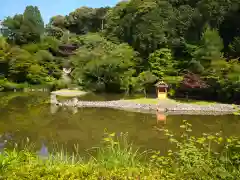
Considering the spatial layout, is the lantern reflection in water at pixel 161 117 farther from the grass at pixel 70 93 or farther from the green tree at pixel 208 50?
the grass at pixel 70 93

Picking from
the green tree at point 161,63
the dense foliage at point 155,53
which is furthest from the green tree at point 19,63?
the green tree at point 161,63

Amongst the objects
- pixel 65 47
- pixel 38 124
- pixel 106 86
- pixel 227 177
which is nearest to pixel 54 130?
pixel 38 124

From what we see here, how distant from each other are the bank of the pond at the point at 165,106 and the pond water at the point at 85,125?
79cm

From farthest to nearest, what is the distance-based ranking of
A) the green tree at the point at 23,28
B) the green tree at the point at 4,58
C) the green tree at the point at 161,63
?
the green tree at the point at 23,28, the green tree at the point at 4,58, the green tree at the point at 161,63

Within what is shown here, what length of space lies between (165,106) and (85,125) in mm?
4407

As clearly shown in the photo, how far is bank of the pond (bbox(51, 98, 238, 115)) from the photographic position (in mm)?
13133

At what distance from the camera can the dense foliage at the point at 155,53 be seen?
15.9 metres

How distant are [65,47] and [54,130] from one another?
659 inches

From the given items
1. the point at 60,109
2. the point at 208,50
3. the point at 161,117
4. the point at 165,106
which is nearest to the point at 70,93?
the point at 60,109

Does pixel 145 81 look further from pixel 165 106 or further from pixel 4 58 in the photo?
pixel 4 58

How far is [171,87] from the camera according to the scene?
1700 centimetres

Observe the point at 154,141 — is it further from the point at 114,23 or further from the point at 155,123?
the point at 114,23

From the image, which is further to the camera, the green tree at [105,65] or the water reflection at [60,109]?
the green tree at [105,65]

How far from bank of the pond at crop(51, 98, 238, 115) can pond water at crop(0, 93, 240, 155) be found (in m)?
0.79
